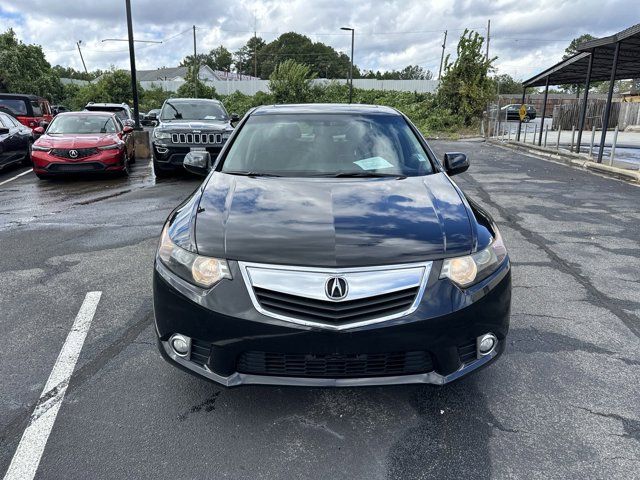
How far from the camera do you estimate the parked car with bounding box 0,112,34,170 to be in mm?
11328

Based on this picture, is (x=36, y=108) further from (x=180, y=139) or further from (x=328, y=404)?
(x=328, y=404)

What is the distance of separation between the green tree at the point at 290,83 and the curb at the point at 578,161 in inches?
924

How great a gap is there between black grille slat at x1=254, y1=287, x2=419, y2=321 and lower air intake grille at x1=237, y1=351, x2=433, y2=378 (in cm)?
20

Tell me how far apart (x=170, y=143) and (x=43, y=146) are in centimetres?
252

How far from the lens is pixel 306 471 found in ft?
7.37

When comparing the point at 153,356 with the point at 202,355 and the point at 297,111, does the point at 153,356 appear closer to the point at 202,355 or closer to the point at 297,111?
the point at 202,355

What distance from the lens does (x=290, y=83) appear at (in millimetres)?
A: 41000

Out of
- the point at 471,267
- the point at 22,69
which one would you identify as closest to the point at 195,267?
the point at 471,267

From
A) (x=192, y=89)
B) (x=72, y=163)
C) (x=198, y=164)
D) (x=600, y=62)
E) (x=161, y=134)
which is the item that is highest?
(x=600, y=62)

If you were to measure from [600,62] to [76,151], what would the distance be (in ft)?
52.0

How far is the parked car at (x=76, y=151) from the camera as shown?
32.9 feet

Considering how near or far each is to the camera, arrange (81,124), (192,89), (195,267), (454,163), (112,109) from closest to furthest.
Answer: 1. (195,267)
2. (454,163)
3. (81,124)
4. (112,109)
5. (192,89)

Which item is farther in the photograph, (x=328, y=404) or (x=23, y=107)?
(x=23, y=107)

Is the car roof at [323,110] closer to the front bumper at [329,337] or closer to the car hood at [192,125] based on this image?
the front bumper at [329,337]
